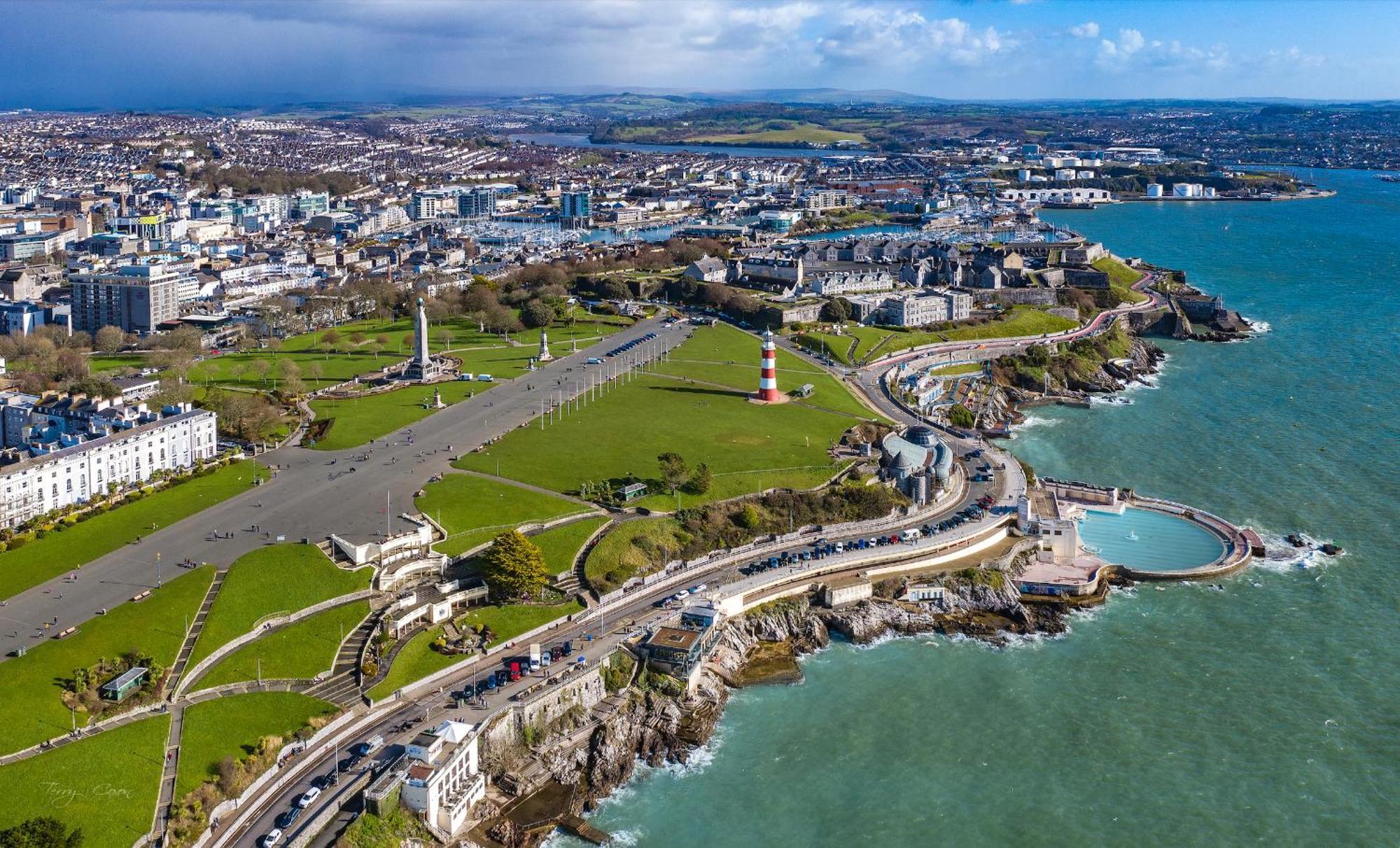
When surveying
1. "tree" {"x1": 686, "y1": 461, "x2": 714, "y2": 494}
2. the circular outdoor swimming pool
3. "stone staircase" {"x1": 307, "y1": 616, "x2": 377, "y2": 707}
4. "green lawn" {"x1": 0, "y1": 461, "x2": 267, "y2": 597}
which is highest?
"tree" {"x1": 686, "y1": 461, "x2": 714, "y2": 494}

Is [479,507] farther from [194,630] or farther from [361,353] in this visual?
[361,353]

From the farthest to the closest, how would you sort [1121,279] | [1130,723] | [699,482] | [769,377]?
1. [1121,279]
2. [769,377]
3. [699,482]
4. [1130,723]

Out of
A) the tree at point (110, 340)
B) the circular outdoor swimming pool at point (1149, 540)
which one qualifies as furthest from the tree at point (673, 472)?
the tree at point (110, 340)

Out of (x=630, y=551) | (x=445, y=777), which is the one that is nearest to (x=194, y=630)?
(x=445, y=777)

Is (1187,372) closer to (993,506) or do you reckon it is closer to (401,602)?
(993,506)

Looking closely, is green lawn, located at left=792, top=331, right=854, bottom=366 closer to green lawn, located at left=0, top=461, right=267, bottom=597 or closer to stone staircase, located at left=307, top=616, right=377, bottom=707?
green lawn, located at left=0, top=461, right=267, bottom=597

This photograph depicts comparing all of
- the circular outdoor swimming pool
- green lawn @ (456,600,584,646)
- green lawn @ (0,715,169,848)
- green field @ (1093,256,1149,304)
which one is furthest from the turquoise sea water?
green field @ (1093,256,1149,304)
